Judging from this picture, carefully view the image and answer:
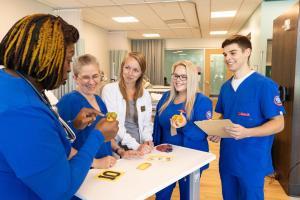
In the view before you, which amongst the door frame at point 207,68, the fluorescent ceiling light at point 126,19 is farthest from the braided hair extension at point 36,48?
the door frame at point 207,68

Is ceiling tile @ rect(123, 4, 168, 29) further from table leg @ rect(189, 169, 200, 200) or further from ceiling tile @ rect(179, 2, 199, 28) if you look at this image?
table leg @ rect(189, 169, 200, 200)

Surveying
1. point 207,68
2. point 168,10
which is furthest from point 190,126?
point 207,68

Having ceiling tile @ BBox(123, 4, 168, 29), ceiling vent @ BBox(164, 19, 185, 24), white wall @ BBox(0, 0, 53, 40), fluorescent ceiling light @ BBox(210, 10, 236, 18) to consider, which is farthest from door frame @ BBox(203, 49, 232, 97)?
white wall @ BBox(0, 0, 53, 40)

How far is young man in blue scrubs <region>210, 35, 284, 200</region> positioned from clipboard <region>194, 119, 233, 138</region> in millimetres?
50

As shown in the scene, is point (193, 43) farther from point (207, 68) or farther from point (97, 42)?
point (97, 42)

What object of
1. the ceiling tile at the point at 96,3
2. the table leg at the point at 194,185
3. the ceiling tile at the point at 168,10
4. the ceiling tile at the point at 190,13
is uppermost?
the ceiling tile at the point at 190,13

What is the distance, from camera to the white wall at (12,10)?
3942 millimetres

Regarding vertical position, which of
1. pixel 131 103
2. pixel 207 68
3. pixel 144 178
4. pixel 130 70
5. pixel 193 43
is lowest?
pixel 144 178

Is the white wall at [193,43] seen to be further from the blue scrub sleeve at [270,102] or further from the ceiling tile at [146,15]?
the blue scrub sleeve at [270,102]

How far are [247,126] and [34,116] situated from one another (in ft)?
4.84

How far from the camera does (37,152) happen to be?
666 millimetres

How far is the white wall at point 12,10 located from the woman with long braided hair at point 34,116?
3.78 m

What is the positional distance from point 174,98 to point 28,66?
4.54 ft

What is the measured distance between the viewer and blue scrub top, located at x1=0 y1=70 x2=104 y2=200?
0.65m
